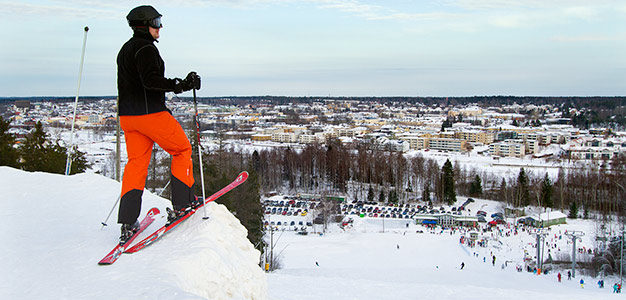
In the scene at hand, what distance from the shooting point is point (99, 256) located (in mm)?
3613

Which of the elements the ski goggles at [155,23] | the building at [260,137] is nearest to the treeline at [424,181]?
the building at [260,137]

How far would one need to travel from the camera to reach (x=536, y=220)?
3744cm

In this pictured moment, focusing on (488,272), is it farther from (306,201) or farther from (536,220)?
(306,201)

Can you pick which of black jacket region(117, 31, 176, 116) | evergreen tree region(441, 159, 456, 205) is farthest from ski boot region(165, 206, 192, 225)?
evergreen tree region(441, 159, 456, 205)

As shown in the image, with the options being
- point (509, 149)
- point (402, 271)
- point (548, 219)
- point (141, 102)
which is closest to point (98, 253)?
point (141, 102)

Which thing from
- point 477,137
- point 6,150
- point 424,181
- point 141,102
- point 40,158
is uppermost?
point 141,102

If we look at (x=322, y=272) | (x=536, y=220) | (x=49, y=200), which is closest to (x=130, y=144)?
(x=49, y=200)

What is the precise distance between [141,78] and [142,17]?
0.58 metres

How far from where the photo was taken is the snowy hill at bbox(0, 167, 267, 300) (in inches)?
118

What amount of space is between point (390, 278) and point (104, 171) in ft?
118

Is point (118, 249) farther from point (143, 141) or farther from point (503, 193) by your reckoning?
point (503, 193)

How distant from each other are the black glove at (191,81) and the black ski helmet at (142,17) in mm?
546

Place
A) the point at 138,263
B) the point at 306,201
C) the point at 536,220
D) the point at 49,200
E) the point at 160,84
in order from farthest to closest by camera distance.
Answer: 1. the point at 306,201
2. the point at 536,220
3. the point at 49,200
4. the point at 160,84
5. the point at 138,263

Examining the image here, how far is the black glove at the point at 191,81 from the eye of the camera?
4.06 m
